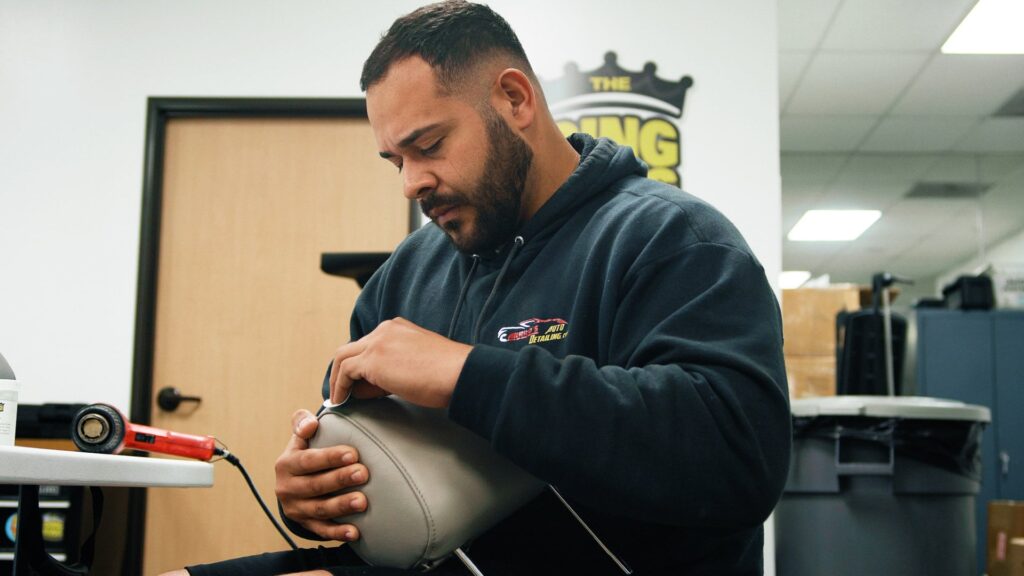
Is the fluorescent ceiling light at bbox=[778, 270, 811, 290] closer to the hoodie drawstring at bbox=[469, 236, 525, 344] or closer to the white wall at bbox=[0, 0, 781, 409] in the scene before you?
Result: the white wall at bbox=[0, 0, 781, 409]

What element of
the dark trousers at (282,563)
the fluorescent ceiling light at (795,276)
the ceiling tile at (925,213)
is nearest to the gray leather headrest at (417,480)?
the dark trousers at (282,563)

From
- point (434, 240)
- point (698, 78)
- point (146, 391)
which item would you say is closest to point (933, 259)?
point (698, 78)

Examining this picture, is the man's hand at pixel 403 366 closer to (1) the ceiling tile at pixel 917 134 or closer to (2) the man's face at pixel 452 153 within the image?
(2) the man's face at pixel 452 153

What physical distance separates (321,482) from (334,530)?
0.04 meters

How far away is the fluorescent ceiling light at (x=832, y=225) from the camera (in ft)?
22.1

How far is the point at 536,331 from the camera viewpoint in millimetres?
933

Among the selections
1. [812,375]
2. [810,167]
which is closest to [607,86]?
[812,375]

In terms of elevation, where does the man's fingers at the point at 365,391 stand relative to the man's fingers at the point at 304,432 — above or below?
above

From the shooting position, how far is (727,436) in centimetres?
73

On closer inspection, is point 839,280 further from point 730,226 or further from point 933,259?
point 730,226

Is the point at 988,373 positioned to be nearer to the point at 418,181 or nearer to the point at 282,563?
the point at 418,181

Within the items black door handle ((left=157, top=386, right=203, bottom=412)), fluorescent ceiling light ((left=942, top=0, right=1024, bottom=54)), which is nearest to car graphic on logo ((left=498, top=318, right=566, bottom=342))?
black door handle ((left=157, top=386, right=203, bottom=412))

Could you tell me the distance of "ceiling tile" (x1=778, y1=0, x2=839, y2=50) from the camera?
11.3 ft

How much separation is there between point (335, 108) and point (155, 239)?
776mm
